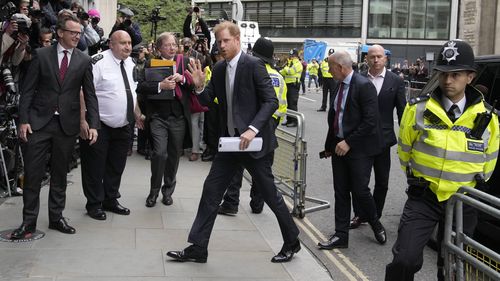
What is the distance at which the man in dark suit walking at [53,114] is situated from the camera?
5797 mm

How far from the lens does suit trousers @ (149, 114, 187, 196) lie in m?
7.32

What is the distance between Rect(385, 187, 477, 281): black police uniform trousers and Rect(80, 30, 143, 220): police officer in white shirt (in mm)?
3705

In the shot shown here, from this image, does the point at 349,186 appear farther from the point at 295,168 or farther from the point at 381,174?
the point at 295,168

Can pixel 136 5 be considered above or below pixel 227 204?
above

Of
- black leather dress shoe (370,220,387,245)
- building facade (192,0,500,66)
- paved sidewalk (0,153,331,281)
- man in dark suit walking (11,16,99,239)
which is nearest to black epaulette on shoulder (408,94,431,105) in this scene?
paved sidewalk (0,153,331,281)

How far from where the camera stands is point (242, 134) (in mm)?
5152

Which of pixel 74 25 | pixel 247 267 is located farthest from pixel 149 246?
pixel 74 25

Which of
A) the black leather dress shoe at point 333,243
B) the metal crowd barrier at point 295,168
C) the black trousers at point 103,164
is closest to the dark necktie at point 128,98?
the black trousers at point 103,164

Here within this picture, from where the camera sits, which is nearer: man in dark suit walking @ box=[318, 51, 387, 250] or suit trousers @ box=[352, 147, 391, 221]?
man in dark suit walking @ box=[318, 51, 387, 250]

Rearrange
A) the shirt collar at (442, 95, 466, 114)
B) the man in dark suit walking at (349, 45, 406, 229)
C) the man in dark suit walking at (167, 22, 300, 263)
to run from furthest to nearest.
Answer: the man in dark suit walking at (349, 45, 406, 229) → the man in dark suit walking at (167, 22, 300, 263) → the shirt collar at (442, 95, 466, 114)

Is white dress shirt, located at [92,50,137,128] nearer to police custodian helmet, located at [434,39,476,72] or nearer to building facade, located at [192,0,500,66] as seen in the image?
police custodian helmet, located at [434,39,476,72]

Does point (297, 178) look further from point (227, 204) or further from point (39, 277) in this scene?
point (39, 277)

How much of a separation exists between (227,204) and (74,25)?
109 inches

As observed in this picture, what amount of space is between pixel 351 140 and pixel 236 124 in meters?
1.34
